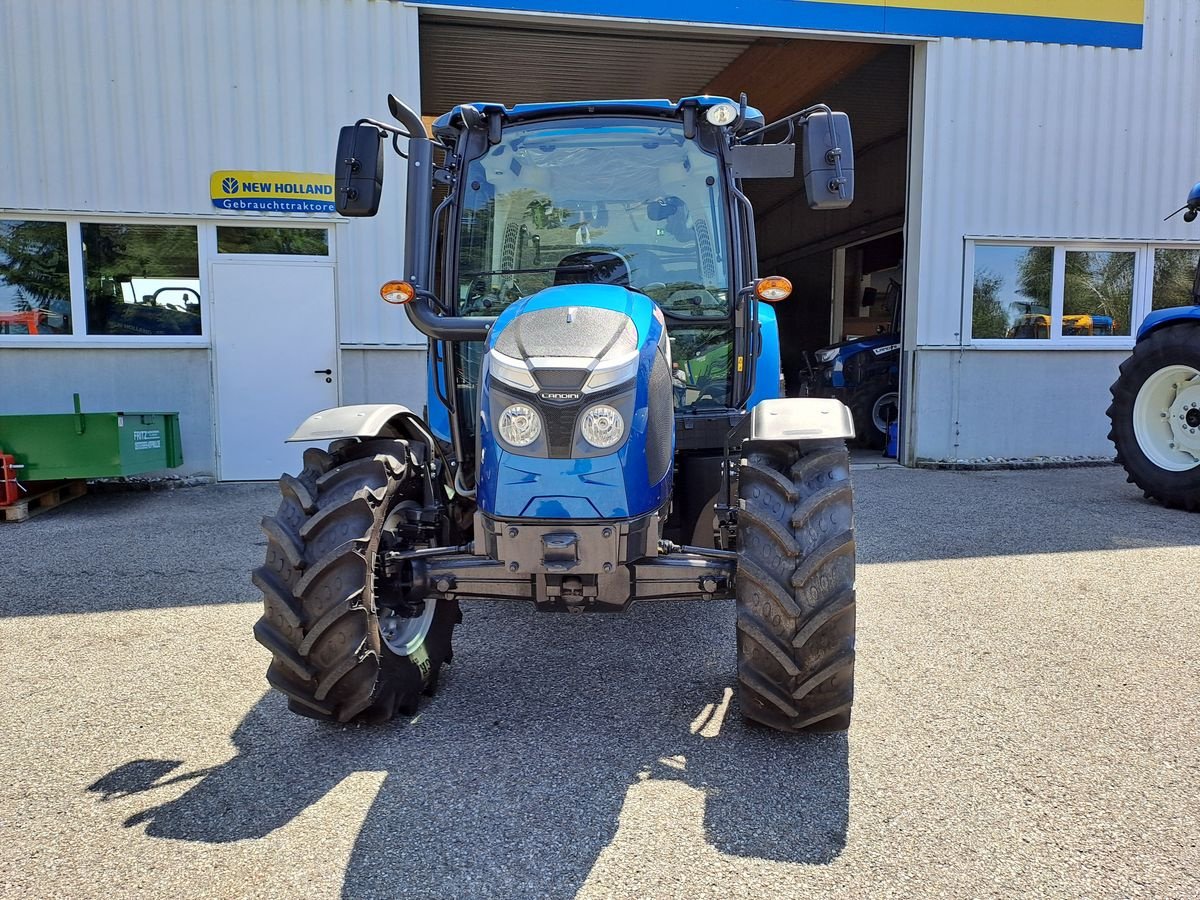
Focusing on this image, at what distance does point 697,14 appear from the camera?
805 cm

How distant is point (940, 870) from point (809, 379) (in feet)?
30.5

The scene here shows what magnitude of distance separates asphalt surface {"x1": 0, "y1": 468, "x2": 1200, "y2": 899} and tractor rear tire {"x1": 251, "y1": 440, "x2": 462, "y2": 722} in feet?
0.67

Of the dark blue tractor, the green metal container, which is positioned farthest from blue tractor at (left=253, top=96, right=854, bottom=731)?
the dark blue tractor

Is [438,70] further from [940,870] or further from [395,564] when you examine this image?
[940,870]

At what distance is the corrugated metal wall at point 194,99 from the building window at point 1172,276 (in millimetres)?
7956

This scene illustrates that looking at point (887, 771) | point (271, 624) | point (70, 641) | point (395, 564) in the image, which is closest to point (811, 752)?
point (887, 771)

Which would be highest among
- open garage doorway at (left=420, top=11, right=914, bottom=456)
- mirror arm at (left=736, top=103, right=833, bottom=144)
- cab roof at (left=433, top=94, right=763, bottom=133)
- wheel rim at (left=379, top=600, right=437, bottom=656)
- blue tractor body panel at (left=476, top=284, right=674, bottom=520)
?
open garage doorway at (left=420, top=11, right=914, bottom=456)

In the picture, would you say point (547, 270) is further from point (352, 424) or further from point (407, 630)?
point (407, 630)

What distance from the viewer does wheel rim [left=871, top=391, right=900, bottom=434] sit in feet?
33.8

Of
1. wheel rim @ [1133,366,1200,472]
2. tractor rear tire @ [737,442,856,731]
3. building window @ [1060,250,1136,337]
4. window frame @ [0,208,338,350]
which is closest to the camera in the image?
tractor rear tire @ [737,442,856,731]

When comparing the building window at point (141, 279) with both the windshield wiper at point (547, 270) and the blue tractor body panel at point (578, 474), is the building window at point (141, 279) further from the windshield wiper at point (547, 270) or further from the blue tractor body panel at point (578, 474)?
the blue tractor body panel at point (578, 474)

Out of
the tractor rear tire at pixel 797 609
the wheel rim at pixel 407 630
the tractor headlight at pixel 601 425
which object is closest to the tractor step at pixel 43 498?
the wheel rim at pixel 407 630

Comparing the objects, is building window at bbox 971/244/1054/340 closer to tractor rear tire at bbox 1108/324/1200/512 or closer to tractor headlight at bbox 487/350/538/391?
tractor rear tire at bbox 1108/324/1200/512

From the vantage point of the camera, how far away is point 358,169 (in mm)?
3102
